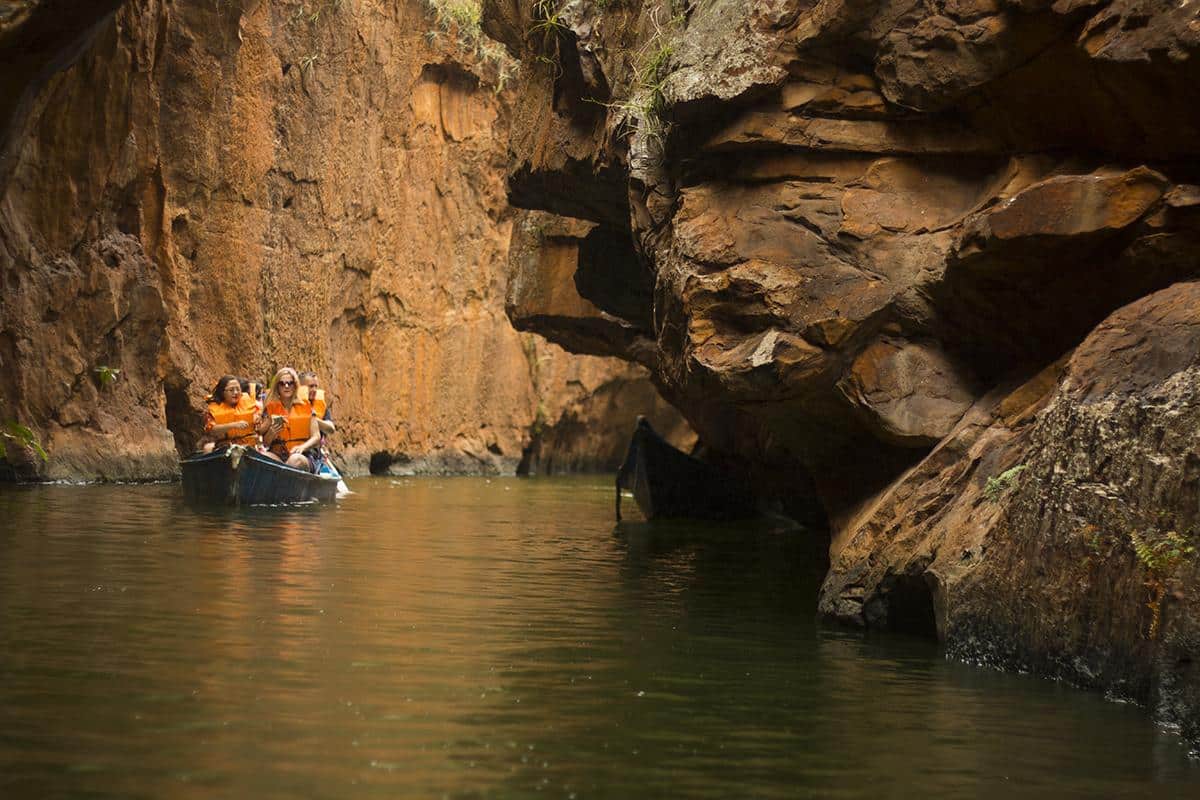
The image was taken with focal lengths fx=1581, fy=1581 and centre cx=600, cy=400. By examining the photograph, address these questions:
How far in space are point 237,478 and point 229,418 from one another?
208 centimetres

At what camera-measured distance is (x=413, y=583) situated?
38.8 ft

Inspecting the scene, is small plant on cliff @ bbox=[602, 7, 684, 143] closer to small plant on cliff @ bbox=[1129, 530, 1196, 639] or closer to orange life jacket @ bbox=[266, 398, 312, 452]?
small plant on cliff @ bbox=[1129, 530, 1196, 639]

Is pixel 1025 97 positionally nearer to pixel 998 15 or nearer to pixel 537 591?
pixel 998 15

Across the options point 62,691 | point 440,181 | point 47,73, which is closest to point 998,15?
point 62,691

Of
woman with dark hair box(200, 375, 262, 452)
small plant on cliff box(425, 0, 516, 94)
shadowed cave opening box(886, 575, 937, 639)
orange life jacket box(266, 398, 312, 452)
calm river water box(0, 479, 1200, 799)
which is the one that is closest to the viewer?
calm river water box(0, 479, 1200, 799)

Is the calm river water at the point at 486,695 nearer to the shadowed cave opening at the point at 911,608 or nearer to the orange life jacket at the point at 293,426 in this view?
the shadowed cave opening at the point at 911,608

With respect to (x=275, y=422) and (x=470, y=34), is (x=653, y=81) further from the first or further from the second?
(x=470, y=34)

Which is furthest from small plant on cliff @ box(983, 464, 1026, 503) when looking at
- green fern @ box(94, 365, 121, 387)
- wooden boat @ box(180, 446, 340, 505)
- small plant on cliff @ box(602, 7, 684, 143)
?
green fern @ box(94, 365, 121, 387)

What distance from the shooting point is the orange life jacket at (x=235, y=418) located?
2145 centimetres

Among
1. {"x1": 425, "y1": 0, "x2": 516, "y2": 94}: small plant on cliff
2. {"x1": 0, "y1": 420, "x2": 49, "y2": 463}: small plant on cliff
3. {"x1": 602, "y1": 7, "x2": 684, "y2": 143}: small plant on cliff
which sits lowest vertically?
{"x1": 0, "y1": 420, "x2": 49, "y2": 463}: small plant on cliff

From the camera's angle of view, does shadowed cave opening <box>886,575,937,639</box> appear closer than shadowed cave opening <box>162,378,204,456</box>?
Yes

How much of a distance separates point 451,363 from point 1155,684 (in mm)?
37268

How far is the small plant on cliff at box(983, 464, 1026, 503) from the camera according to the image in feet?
29.8

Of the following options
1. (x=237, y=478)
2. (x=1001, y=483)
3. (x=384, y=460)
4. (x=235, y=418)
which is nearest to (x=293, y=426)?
(x=235, y=418)
